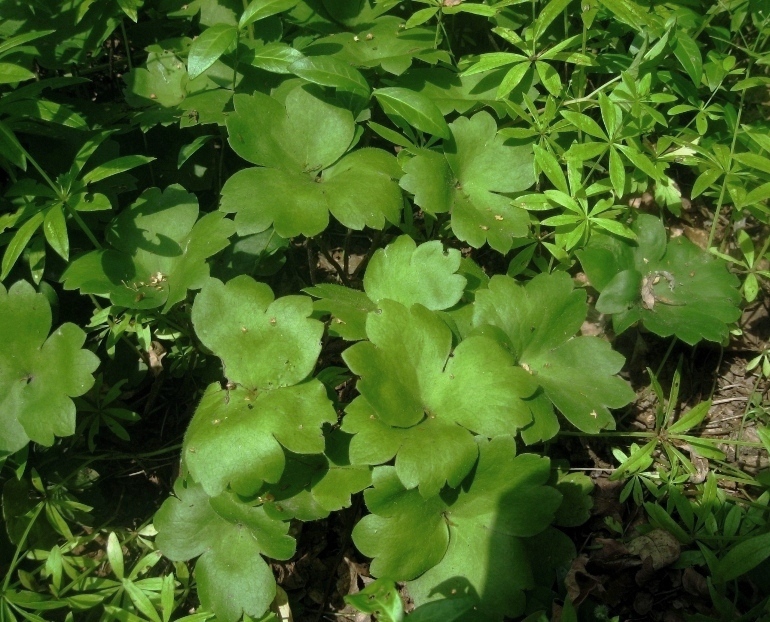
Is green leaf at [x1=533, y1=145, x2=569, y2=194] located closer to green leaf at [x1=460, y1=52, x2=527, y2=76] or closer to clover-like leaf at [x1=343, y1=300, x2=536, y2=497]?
green leaf at [x1=460, y1=52, x2=527, y2=76]

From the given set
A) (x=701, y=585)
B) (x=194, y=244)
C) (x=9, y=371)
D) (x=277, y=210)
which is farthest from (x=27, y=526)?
(x=701, y=585)

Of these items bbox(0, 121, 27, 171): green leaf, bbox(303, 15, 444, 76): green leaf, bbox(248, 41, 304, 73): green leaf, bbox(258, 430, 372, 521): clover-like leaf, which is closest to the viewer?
bbox(258, 430, 372, 521): clover-like leaf

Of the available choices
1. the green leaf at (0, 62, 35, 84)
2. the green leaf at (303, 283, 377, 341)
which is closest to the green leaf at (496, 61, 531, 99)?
the green leaf at (303, 283, 377, 341)

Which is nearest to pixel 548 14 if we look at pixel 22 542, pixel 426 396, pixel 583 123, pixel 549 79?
pixel 549 79

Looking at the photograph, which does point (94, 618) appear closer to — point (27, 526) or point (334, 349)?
point (27, 526)

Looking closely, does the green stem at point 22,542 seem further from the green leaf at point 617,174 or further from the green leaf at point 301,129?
the green leaf at point 617,174

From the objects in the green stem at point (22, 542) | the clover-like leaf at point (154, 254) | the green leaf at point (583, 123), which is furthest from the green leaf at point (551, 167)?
the green stem at point (22, 542)
